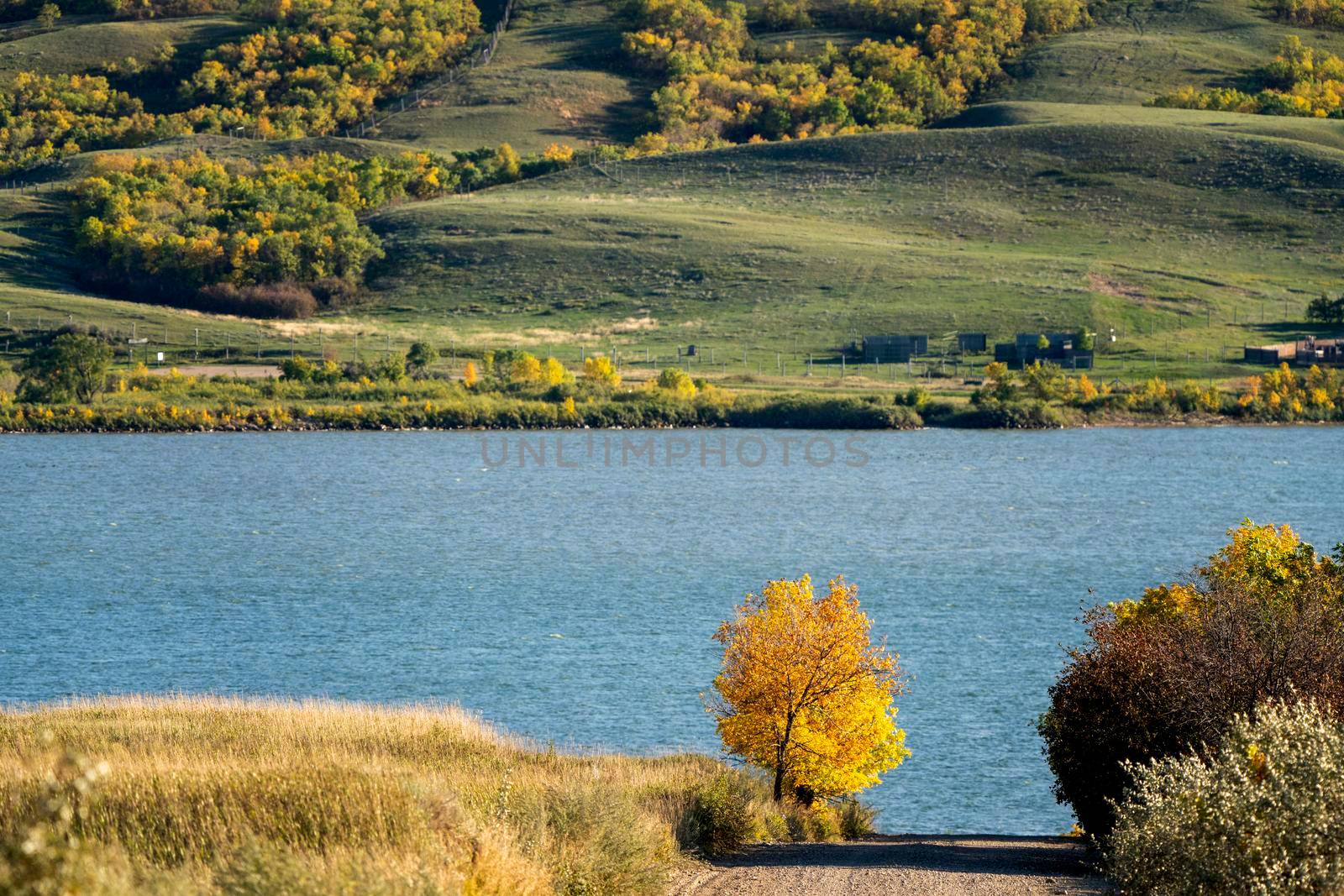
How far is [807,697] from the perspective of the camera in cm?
2745

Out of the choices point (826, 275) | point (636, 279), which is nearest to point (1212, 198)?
point (826, 275)

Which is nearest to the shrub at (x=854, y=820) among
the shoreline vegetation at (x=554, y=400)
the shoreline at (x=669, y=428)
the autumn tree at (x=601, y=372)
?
the shoreline vegetation at (x=554, y=400)

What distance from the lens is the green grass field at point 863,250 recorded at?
4889 inches

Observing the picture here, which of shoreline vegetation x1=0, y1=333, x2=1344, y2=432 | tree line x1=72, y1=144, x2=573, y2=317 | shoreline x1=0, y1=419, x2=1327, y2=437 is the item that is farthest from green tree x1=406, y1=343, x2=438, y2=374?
tree line x1=72, y1=144, x2=573, y2=317

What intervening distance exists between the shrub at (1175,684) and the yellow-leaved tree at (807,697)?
128 inches

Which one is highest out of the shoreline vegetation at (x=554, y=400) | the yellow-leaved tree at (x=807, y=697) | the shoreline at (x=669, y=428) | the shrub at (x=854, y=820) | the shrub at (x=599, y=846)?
the shrub at (x=599, y=846)

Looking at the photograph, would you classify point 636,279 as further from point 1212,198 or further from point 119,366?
point 1212,198

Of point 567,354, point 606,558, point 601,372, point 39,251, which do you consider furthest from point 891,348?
point 39,251

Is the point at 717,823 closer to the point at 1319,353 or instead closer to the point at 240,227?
the point at 1319,353

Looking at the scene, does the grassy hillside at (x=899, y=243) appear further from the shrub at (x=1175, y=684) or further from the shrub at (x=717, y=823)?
the shrub at (x=717, y=823)

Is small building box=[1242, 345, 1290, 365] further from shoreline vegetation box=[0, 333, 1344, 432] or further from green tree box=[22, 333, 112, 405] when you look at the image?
green tree box=[22, 333, 112, 405]

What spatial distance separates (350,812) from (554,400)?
97.4m

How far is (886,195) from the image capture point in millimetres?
158375

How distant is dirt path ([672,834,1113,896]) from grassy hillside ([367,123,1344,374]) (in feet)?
325
